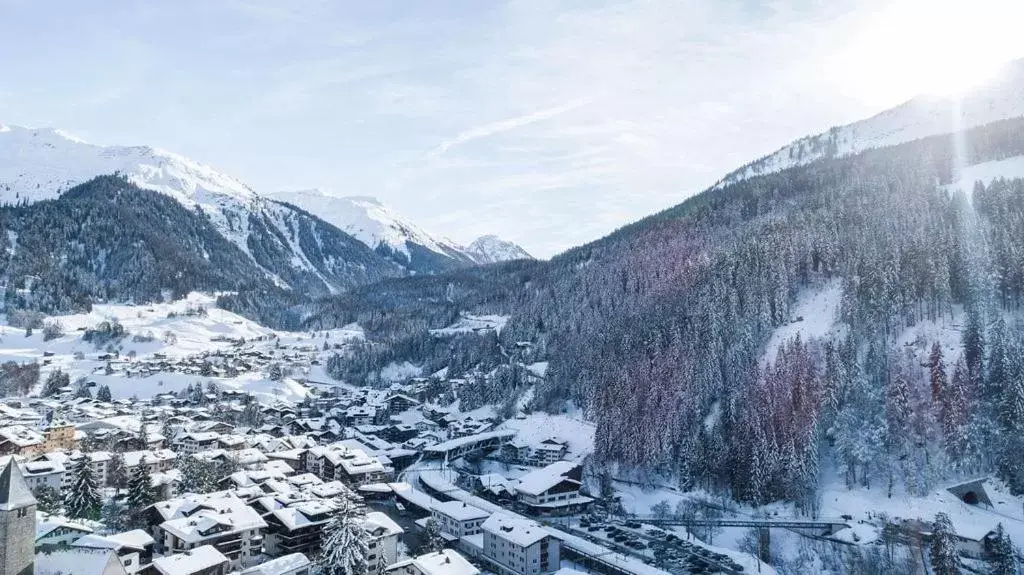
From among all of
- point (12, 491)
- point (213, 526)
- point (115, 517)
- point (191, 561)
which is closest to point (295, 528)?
point (213, 526)

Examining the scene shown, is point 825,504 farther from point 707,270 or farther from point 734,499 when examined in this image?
point 707,270

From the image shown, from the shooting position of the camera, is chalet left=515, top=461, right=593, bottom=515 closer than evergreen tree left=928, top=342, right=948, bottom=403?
No

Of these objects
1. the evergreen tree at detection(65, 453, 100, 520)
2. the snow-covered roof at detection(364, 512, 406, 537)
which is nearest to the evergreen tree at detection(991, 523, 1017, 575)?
the snow-covered roof at detection(364, 512, 406, 537)

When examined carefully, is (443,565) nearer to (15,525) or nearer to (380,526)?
(380,526)

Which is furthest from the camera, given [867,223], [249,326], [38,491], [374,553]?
[249,326]

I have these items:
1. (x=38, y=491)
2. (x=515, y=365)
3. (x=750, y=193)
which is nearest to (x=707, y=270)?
(x=515, y=365)

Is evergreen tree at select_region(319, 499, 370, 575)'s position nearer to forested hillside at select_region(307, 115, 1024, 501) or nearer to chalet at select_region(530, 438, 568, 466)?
forested hillside at select_region(307, 115, 1024, 501)

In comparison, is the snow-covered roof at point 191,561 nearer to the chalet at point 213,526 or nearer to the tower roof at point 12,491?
the chalet at point 213,526

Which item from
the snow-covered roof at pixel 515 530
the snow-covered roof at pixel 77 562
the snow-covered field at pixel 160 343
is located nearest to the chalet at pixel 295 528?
the snow-covered roof at pixel 515 530
